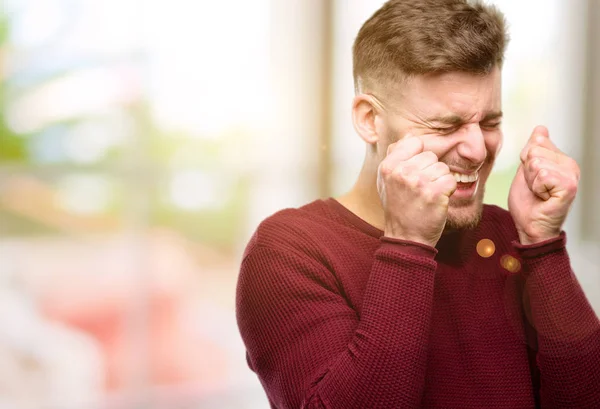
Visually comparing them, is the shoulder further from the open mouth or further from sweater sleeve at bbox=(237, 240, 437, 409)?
the open mouth

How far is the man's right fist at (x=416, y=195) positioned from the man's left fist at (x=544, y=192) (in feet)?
0.58

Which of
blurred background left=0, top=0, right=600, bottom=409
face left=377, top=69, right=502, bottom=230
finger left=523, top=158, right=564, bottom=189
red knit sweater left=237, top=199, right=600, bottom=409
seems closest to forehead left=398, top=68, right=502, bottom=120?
face left=377, top=69, right=502, bottom=230

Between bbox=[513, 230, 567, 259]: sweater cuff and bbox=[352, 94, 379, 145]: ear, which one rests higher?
bbox=[352, 94, 379, 145]: ear

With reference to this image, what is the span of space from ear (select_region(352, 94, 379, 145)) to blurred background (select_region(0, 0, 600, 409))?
2.31 feet

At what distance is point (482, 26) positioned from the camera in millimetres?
1040

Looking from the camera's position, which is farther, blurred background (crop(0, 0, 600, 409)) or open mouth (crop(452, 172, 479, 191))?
blurred background (crop(0, 0, 600, 409))

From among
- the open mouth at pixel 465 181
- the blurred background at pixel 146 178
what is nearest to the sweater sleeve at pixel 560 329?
the open mouth at pixel 465 181

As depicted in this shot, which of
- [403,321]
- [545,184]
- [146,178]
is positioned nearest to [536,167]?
[545,184]

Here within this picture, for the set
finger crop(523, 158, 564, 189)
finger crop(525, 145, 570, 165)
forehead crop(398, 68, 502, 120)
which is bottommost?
finger crop(523, 158, 564, 189)

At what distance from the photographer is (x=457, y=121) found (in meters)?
1.04

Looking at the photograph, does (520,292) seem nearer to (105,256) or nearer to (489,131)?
(489,131)

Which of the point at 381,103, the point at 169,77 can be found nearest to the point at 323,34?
the point at 169,77

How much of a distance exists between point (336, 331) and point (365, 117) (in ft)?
1.21

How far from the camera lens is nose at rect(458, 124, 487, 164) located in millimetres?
1028
